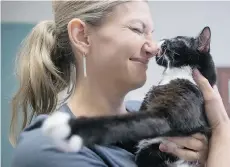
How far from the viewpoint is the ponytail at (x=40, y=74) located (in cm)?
108

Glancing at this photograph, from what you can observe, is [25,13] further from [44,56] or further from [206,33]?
[206,33]

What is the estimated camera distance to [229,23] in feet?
7.39

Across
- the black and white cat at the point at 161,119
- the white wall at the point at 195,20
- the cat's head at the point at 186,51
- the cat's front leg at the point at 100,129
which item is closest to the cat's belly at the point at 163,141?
the black and white cat at the point at 161,119

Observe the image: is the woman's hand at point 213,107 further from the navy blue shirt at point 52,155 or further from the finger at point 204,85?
the navy blue shirt at point 52,155

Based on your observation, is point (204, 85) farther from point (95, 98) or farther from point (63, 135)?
point (63, 135)

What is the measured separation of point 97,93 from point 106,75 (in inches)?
2.8

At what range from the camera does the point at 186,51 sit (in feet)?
3.35

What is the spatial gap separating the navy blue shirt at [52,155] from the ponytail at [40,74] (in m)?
0.19

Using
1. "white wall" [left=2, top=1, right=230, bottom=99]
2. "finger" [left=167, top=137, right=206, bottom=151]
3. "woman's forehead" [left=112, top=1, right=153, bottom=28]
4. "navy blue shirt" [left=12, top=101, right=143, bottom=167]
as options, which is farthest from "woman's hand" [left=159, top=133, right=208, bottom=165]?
"white wall" [left=2, top=1, right=230, bottom=99]

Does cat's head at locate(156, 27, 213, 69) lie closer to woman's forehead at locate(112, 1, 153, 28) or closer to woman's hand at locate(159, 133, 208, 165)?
woman's forehead at locate(112, 1, 153, 28)

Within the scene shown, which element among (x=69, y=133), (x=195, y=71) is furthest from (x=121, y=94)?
(x=69, y=133)

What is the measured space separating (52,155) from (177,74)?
0.39 metres

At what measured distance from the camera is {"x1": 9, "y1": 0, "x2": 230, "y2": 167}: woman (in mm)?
880

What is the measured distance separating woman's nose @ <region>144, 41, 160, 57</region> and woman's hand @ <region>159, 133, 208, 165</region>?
0.82 ft
